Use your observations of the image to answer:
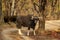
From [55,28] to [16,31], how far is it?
0.50 meters

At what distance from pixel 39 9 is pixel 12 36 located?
0.49 m

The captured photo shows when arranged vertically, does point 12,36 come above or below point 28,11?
below

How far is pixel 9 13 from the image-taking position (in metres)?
2.65

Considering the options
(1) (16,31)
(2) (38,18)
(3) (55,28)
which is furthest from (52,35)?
(1) (16,31)

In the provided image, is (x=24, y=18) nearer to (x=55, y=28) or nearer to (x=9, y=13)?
(x=9, y=13)

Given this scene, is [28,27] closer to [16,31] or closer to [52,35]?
[16,31]

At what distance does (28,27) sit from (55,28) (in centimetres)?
35

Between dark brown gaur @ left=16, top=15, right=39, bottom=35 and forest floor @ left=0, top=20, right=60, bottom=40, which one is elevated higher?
dark brown gaur @ left=16, top=15, right=39, bottom=35

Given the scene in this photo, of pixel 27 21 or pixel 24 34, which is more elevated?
pixel 27 21

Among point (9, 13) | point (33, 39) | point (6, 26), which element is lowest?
point (33, 39)

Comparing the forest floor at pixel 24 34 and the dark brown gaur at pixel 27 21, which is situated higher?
the dark brown gaur at pixel 27 21

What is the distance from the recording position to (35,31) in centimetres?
262

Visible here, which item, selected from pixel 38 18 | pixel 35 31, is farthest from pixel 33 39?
pixel 38 18

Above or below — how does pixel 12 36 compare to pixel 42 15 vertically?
below
